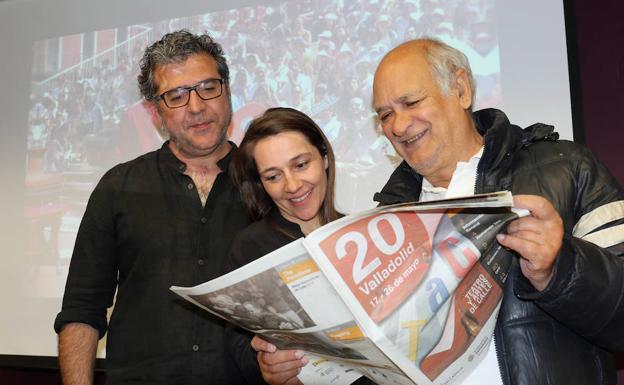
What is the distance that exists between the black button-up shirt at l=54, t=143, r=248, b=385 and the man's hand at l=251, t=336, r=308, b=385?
1.80 ft

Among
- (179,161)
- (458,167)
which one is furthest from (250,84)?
(458,167)

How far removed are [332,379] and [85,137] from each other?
2.50 meters

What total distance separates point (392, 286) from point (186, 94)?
1218 mm

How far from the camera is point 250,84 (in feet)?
10.1

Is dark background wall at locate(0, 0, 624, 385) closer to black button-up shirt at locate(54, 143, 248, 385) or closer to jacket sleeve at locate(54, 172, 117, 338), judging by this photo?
black button-up shirt at locate(54, 143, 248, 385)

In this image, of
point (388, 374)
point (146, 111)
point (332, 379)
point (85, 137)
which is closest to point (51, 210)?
point (85, 137)

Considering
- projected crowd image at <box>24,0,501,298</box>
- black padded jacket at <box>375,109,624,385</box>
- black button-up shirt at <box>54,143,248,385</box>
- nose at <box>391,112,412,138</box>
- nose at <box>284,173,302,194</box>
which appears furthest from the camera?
projected crowd image at <box>24,0,501,298</box>

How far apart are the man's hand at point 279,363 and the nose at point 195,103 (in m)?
Result: 0.85

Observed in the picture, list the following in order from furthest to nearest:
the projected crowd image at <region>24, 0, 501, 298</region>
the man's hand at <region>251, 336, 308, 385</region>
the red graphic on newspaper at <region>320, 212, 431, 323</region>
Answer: the projected crowd image at <region>24, 0, 501, 298</region> < the man's hand at <region>251, 336, 308, 385</region> < the red graphic on newspaper at <region>320, 212, 431, 323</region>

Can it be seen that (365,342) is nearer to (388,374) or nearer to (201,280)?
(388,374)

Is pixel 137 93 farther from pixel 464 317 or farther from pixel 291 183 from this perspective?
pixel 464 317

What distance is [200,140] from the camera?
6.53ft

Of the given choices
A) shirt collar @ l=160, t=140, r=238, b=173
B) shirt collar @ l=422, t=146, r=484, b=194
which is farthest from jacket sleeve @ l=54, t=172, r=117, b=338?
shirt collar @ l=422, t=146, r=484, b=194

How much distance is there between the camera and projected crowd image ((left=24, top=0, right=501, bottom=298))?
2.82 metres
